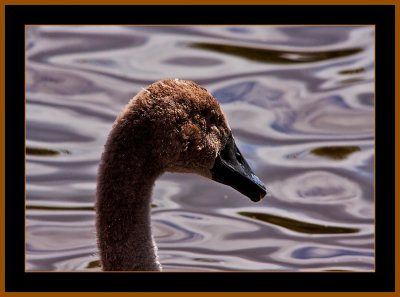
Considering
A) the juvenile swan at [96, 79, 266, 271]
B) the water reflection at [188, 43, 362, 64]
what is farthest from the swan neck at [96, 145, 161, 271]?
the water reflection at [188, 43, 362, 64]

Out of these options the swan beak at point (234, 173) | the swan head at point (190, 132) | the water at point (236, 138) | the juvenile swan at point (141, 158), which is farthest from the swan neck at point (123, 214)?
the water at point (236, 138)

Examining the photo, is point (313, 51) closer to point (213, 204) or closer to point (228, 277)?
point (213, 204)

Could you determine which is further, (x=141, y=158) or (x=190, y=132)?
(x=190, y=132)

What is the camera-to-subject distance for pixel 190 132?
21.3 ft

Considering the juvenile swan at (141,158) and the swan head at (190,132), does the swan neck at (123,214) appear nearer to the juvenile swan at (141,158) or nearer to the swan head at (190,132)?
the juvenile swan at (141,158)

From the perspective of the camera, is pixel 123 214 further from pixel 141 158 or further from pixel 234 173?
pixel 234 173

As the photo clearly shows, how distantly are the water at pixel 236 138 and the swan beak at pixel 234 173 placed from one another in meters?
1.94

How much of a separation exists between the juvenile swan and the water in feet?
7.51

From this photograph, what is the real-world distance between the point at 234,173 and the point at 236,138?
4.60 metres

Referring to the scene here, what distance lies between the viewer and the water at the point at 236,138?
9.30 meters

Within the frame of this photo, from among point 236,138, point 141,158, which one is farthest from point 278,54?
point 141,158
